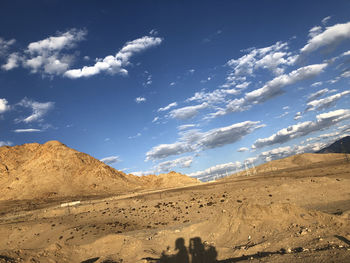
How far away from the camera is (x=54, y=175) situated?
108000 millimetres

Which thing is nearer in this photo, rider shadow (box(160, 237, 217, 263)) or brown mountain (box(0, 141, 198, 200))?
rider shadow (box(160, 237, 217, 263))

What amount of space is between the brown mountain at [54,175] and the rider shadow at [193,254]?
3648 inches

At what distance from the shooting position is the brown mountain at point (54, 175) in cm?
9919

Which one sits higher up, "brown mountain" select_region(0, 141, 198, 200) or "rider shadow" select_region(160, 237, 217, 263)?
"brown mountain" select_region(0, 141, 198, 200)

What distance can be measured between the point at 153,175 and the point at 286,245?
15432 cm

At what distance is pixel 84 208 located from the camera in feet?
144

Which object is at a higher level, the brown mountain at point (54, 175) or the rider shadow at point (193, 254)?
the brown mountain at point (54, 175)

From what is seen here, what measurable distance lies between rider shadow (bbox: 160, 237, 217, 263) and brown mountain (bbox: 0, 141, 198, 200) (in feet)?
304

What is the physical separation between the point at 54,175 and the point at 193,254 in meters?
111

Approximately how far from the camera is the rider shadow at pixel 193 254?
11.6m

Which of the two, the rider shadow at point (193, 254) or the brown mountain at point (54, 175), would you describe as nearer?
the rider shadow at point (193, 254)

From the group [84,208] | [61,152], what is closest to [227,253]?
[84,208]

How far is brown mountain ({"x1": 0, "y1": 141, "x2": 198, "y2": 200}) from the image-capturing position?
99188 mm

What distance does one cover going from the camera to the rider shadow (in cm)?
1160
